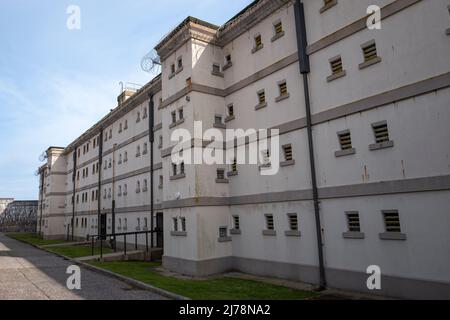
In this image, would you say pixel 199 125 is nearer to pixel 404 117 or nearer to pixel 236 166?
pixel 236 166

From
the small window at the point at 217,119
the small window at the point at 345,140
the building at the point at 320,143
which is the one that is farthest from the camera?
the small window at the point at 217,119

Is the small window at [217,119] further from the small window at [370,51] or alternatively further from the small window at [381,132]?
the small window at [381,132]

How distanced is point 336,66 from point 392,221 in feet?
21.6

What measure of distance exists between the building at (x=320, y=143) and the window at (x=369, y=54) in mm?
41

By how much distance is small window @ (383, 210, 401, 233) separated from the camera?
468 inches

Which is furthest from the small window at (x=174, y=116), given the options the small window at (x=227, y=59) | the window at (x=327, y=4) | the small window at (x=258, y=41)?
the window at (x=327, y=4)

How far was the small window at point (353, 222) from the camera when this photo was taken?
13.1 m

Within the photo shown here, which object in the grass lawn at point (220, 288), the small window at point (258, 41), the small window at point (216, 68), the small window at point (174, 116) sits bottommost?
the grass lawn at point (220, 288)

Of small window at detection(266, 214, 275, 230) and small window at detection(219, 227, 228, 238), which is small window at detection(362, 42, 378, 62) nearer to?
small window at detection(266, 214, 275, 230)

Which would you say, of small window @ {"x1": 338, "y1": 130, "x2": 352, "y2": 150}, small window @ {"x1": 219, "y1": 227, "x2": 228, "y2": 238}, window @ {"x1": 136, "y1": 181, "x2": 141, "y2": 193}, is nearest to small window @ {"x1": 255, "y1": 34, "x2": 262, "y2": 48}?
small window @ {"x1": 338, "y1": 130, "x2": 352, "y2": 150}

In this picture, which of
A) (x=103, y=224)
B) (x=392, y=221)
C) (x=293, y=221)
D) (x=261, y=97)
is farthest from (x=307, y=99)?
(x=103, y=224)

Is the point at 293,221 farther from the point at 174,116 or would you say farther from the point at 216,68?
the point at 216,68

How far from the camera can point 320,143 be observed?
14586 mm
